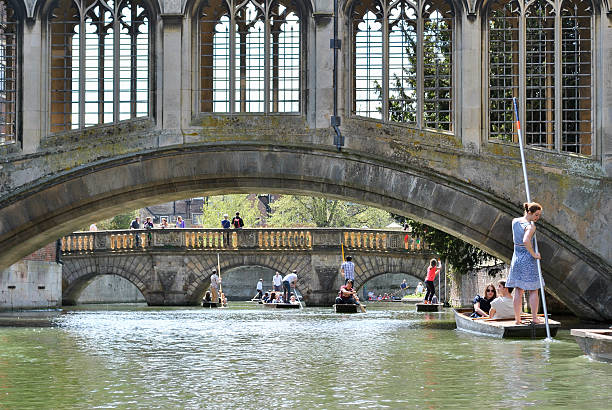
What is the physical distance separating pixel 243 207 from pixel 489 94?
159 feet

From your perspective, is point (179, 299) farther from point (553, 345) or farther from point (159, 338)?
point (553, 345)

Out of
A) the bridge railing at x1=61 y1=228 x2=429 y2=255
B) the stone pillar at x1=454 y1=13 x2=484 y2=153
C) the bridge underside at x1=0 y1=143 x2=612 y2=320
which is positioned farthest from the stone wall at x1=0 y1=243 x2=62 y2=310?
the stone pillar at x1=454 y1=13 x2=484 y2=153

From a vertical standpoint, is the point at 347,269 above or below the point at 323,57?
below

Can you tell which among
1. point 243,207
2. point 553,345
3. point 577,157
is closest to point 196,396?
point 553,345

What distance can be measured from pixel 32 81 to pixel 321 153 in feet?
15.4

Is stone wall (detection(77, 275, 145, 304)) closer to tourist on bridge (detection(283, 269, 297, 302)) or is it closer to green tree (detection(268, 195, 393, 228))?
green tree (detection(268, 195, 393, 228))

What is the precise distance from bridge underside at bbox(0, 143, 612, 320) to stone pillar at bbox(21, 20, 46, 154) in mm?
1008

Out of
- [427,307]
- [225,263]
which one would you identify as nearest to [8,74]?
[427,307]

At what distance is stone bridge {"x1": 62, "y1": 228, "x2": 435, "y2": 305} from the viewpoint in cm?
3716

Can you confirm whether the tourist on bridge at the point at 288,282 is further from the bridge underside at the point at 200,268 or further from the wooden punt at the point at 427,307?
the wooden punt at the point at 427,307

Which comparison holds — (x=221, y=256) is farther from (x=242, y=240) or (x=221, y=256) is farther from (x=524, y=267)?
(x=524, y=267)

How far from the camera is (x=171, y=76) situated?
1738 cm

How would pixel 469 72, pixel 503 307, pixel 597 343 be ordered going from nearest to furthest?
pixel 597 343, pixel 503 307, pixel 469 72

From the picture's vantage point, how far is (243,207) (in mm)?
65250
